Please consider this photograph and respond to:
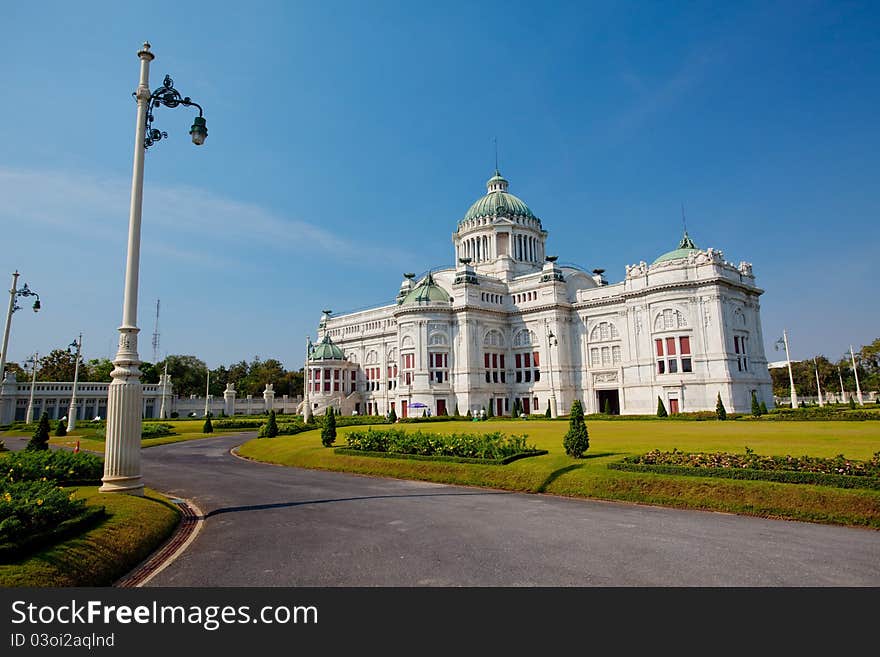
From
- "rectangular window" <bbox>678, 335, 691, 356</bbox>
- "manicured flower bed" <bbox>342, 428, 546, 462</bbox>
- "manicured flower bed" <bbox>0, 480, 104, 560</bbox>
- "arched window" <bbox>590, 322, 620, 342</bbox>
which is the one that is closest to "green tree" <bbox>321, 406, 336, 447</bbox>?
"manicured flower bed" <bbox>342, 428, 546, 462</bbox>

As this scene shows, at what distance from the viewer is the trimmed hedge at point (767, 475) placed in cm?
1470

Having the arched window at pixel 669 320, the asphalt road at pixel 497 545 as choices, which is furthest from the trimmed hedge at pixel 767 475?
the arched window at pixel 669 320

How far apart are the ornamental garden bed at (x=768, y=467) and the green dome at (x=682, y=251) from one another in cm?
5037

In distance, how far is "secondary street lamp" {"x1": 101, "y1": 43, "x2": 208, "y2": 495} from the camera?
14.2 metres

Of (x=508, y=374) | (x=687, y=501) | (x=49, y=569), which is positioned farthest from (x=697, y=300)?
(x=49, y=569)

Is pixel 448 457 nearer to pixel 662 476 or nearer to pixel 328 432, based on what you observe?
pixel 662 476

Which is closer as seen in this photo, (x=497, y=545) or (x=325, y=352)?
(x=497, y=545)

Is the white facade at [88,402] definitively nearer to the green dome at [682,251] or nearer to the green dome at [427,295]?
the green dome at [427,295]

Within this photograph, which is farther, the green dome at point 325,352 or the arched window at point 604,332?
the green dome at point 325,352

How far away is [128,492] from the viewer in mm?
14211

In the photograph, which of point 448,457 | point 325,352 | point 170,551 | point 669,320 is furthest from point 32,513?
point 325,352

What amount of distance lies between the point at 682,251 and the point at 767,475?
2108 inches

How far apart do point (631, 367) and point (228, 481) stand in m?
54.6

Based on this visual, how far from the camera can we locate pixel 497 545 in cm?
1146
